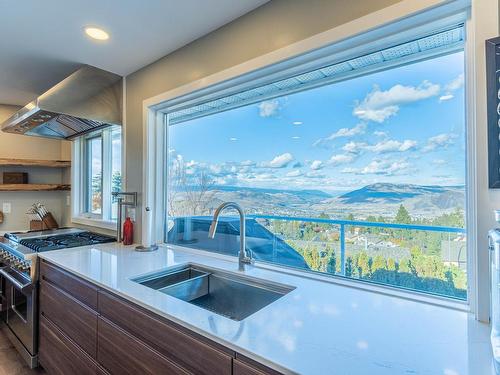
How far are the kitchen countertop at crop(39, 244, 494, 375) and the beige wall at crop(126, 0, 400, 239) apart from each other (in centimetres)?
120

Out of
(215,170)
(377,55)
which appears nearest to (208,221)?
(215,170)

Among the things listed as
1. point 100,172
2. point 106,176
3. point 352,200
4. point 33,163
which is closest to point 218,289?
point 352,200

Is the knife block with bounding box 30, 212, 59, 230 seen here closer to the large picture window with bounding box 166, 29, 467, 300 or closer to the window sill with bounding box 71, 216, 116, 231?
the window sill with bounding box 71, 216, 116, 231

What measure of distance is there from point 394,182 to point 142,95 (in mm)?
1961

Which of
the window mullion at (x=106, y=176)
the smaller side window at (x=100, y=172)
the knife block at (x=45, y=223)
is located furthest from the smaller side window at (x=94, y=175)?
the knife block at (x=45, y=223)

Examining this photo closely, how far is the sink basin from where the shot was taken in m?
1.41

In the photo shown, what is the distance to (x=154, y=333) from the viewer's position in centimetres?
109

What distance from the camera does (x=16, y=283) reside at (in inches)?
83.2

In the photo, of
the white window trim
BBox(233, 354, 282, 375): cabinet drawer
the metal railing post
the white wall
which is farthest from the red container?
the white wall

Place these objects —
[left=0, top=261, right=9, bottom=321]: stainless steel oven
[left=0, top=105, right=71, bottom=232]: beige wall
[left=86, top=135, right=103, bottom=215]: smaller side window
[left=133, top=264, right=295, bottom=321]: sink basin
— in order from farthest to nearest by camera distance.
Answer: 1. [left=0, top=105, right=71, bottom=232]: beige wall
2. [left=86, top=135, right=103, bottom=215]: smaller side window
3. [left=0, top=261, right=9, bottom=321]: stainless steel oven
4. [left=133, top=264, right=295, bottom=321]: sink basin

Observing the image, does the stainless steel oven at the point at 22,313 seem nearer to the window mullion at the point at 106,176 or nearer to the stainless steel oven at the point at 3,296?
the stainless steel oven at the point at 3,296

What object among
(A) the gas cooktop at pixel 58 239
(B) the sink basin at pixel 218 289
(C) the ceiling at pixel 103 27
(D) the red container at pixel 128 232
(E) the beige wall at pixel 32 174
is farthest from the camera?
(E) the beige wall at pixel 32 174

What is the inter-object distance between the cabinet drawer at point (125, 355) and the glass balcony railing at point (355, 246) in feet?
2.70

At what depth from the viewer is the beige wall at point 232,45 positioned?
1293 mm
